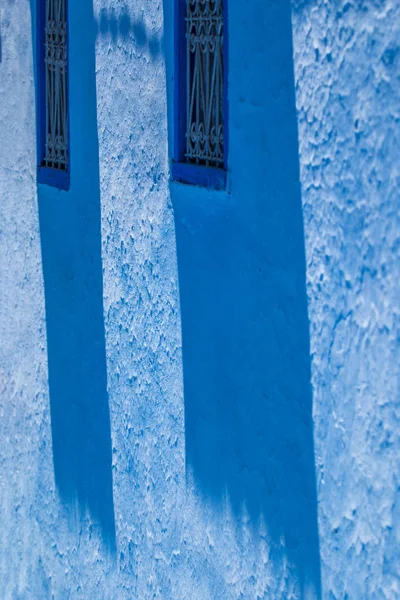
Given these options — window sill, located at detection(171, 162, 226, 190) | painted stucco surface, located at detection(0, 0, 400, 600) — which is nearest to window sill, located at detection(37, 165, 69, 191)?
painted stucco surface, located at detection(0, 0, 400, 600)

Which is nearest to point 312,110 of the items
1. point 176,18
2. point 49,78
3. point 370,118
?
point 370,118

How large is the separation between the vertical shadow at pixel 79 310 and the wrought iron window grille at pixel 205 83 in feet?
2.89

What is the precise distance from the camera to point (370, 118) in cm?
284

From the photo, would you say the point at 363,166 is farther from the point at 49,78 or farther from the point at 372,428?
the point at 49,78

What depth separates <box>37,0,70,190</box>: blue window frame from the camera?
17.6 feet

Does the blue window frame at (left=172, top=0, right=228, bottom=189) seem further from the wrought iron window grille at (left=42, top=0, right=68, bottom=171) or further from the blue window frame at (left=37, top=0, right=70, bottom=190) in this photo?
the wrought iron window grille at (left=42, top=0, right=68, bottom=171)

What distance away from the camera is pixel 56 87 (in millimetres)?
5527

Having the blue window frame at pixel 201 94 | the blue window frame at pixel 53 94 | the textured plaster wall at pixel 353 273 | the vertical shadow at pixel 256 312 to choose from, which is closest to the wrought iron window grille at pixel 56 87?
the blue window frame at pixel 53 94

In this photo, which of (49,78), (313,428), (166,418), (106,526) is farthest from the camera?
(49,78)

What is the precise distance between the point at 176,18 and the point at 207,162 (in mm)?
590

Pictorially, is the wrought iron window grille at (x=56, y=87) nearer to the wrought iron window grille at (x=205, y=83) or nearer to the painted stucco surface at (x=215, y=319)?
the painted stucco surface at (x=215, y=319)

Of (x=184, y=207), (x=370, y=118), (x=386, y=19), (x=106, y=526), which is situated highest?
(x=386, y=19)

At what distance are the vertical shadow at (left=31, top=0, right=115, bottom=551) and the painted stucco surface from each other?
0.02 m

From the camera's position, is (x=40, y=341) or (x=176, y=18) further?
(x=40, y=341)
